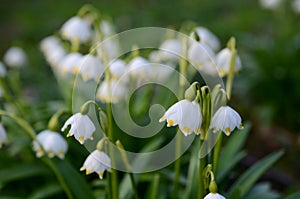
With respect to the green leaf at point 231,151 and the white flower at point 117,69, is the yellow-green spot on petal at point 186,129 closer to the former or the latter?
the green leaf at point 231,151

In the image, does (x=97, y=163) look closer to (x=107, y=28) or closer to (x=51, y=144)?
(x=51, y=144)

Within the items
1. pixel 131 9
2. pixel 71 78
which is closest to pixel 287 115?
pixel 71 78

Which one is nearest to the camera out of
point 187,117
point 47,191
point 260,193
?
point 187,117

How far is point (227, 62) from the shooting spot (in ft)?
9.25

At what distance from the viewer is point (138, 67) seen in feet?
10.6

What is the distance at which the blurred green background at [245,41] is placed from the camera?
200 inches

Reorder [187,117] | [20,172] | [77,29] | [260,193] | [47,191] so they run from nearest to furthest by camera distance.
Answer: [187,117] < [260,193] < [47,191] < [20,172] < [77,29]

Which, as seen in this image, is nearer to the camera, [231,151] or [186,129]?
[186,129]

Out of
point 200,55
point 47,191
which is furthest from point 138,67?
point 47,191

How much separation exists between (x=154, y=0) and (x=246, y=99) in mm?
3855

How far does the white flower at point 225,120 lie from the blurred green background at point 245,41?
2.20 metres

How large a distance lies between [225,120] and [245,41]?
358cm

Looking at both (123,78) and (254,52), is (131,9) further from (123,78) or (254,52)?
(123,78)

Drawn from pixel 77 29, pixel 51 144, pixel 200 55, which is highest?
pixel 200 55
